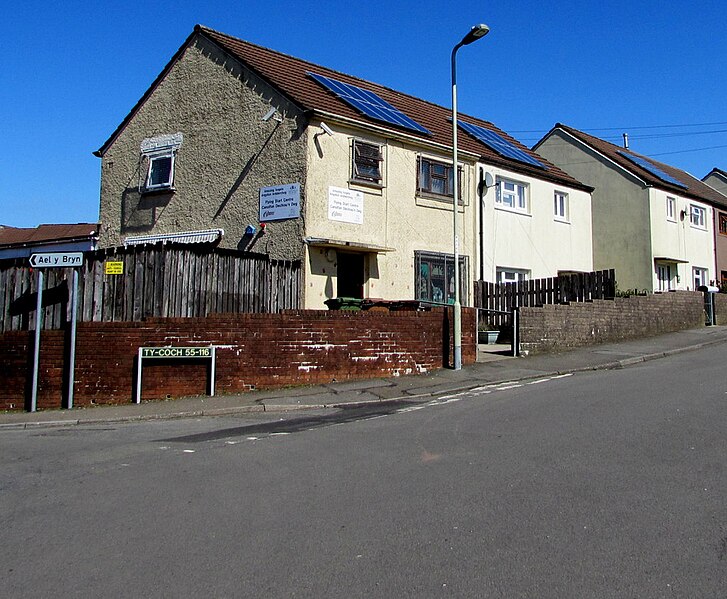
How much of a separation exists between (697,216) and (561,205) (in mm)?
10661

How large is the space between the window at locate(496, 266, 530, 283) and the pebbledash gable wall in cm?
890

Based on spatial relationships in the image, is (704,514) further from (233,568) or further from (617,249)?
(617,249)

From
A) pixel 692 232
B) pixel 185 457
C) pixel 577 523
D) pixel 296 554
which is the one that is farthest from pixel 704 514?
pixel 692 232

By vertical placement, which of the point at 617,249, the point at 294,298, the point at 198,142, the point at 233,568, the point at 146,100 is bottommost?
the point at 233,568

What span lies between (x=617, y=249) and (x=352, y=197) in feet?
53.0

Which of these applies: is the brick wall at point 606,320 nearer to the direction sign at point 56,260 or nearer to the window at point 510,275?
the window at point 510,275

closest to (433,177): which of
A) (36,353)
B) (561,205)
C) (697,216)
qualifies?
(561,205)

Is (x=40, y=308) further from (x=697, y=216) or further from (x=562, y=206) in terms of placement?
(x=697, y=216)

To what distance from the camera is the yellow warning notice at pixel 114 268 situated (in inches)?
544

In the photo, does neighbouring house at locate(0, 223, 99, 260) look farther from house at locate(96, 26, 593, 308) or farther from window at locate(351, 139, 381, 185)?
window at locate(351, 139, 381, 185)

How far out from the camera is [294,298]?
15773 millimetres

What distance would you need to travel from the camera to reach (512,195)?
76.5 ft

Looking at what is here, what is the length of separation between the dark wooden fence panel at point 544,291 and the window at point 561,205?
520 centimetres

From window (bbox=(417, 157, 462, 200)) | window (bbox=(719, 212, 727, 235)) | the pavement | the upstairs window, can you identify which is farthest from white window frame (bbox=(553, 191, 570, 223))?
the upstairs window
